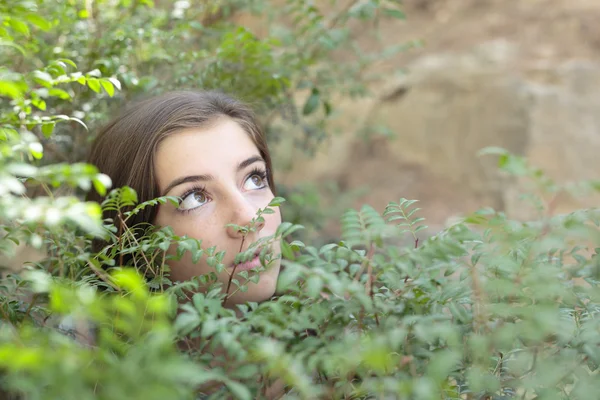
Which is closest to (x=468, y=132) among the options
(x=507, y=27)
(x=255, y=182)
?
(x=507, y=27)

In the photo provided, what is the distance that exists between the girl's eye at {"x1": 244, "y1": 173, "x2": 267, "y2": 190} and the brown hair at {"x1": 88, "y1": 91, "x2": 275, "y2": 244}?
16 centimetres

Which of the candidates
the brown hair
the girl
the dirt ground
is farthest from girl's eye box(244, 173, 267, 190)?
the dirt ground

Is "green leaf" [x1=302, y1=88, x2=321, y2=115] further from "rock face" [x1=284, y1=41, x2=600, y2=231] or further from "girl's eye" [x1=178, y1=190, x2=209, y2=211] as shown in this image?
"rock face" [x1=284, y1=41, x2=600, y2=231]

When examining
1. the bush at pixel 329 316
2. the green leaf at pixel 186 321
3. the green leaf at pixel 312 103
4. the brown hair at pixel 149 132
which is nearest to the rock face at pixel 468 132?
the green leaf at pixel 312 103

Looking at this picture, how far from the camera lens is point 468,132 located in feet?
14.8

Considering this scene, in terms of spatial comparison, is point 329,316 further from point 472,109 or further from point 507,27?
point 507,27

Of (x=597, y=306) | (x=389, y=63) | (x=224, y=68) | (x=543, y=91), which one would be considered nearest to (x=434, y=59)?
(x=389, y=63)

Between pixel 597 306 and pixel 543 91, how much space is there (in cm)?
344

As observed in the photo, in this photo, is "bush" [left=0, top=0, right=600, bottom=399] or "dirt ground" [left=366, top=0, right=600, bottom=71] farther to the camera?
"dirt ground" [left=366, top=0, right=600, bottom=71]

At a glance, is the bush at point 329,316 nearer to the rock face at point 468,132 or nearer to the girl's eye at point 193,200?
the girl's eye at point 193,200

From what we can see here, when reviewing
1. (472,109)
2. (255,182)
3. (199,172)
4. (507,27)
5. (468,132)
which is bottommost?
(468,132)

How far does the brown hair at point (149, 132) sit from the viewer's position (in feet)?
5.70

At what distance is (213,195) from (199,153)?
14 centimetres

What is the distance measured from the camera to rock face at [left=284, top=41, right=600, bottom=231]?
418cm
